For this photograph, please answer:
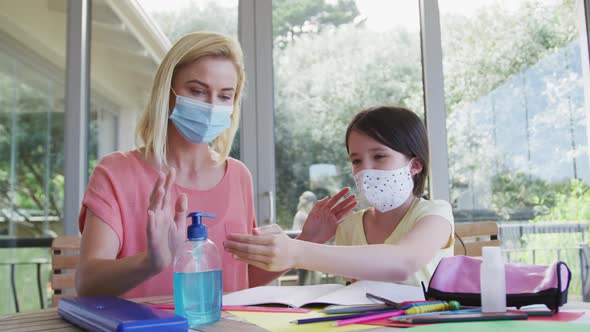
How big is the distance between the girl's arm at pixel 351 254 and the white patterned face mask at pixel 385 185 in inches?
8.0

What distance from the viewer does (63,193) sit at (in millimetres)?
2857

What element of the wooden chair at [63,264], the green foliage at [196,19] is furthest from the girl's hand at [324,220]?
the green foliage at [196,19]

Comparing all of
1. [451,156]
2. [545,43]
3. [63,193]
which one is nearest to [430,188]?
[451,156]

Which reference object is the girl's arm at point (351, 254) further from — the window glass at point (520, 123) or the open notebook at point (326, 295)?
the window glass at point (520, 123)

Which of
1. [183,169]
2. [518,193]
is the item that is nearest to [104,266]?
[183,169]

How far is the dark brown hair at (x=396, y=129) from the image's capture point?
1529 mm

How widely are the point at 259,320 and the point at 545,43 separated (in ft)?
9.30

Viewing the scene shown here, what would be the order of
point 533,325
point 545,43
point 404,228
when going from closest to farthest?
point 533,325 → point 404,228 → point 545,43

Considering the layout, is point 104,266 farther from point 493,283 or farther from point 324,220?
point 493,283

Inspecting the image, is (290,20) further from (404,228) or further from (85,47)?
(404,228)

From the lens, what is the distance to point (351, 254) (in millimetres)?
1085

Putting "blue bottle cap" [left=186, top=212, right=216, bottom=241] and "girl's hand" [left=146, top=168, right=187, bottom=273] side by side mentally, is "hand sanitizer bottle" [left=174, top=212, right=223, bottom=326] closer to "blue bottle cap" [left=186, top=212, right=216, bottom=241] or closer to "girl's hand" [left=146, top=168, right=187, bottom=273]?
"blue bottle cap" [left=186, top=212, right=216, bottom=241]

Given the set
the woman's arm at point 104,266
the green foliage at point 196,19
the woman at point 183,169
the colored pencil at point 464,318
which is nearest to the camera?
the colored pencil at point 464,318

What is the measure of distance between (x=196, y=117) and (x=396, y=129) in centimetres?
58
